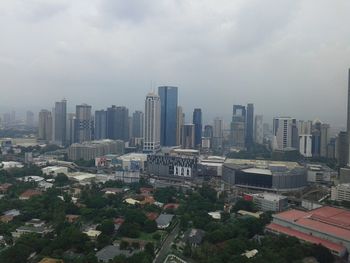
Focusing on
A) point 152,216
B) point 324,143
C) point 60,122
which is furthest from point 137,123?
point 152,216

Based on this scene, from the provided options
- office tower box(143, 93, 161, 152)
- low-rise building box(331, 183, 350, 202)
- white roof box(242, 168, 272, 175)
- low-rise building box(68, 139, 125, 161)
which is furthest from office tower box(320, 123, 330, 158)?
low-rise building box(68, 139, 125, 161)

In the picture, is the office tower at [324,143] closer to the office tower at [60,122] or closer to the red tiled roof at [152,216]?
the red tiled roof at [152,216]

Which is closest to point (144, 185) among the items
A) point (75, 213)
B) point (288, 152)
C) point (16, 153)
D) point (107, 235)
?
point (75, 213)

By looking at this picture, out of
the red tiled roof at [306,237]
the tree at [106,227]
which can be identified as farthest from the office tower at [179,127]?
the tree at [106,227]

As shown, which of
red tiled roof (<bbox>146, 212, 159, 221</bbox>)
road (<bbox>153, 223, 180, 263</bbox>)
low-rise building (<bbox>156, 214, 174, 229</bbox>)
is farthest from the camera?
red tiled roof (<bbox>146, 212, 159, 221</bbox>)

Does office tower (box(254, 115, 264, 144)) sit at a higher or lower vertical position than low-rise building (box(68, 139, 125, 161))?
higher

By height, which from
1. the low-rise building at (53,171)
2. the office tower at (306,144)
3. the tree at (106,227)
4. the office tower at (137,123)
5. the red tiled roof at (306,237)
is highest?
the office tower at (137,123)

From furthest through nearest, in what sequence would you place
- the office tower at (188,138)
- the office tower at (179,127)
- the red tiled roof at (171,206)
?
the office tower at (179,127), the office tower at (188,138), the red tiled roof at (171,206)

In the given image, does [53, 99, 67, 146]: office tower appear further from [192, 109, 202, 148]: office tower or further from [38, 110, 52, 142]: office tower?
[192, 109, 202, 148]: office tower
